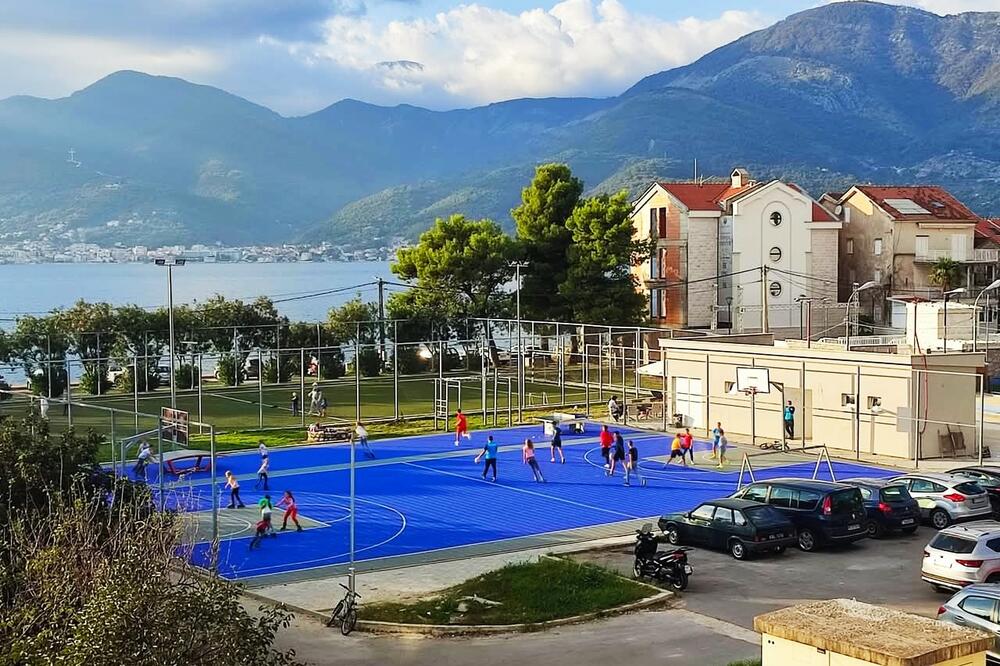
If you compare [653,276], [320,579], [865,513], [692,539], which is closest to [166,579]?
[320,579]

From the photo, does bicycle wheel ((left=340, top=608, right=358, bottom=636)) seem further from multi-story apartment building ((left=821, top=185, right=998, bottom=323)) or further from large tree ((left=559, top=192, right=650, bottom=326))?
multi-story apartment building ((left=821, top=185, right=998, bottom=323))

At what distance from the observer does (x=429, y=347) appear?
2707 inches

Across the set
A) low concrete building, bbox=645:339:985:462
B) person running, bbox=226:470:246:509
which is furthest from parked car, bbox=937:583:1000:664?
low concrete building, bbox=645:339:985:462

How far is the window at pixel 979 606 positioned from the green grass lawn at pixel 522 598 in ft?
20.6

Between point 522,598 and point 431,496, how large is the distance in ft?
39.3

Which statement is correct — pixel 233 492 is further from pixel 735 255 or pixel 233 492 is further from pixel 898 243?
pixel 898 243

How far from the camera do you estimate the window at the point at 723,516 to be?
2564cm

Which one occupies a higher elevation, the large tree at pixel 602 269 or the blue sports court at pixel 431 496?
the large tree at pixel 602 269

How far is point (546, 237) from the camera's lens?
74312 millimetres

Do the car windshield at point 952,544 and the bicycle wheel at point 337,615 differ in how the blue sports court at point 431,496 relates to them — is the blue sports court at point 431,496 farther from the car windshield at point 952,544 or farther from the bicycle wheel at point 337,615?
the car windshield at point 952,544

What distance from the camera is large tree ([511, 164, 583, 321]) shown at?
73.8 metres

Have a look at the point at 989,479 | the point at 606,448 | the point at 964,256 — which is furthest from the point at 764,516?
the point at 964,256

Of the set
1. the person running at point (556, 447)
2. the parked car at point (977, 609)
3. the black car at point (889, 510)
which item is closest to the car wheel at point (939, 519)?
the black car at point (889, 510)

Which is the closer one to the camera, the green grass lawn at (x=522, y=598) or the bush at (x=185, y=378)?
the green grass lawn at (x=522, y=598)
